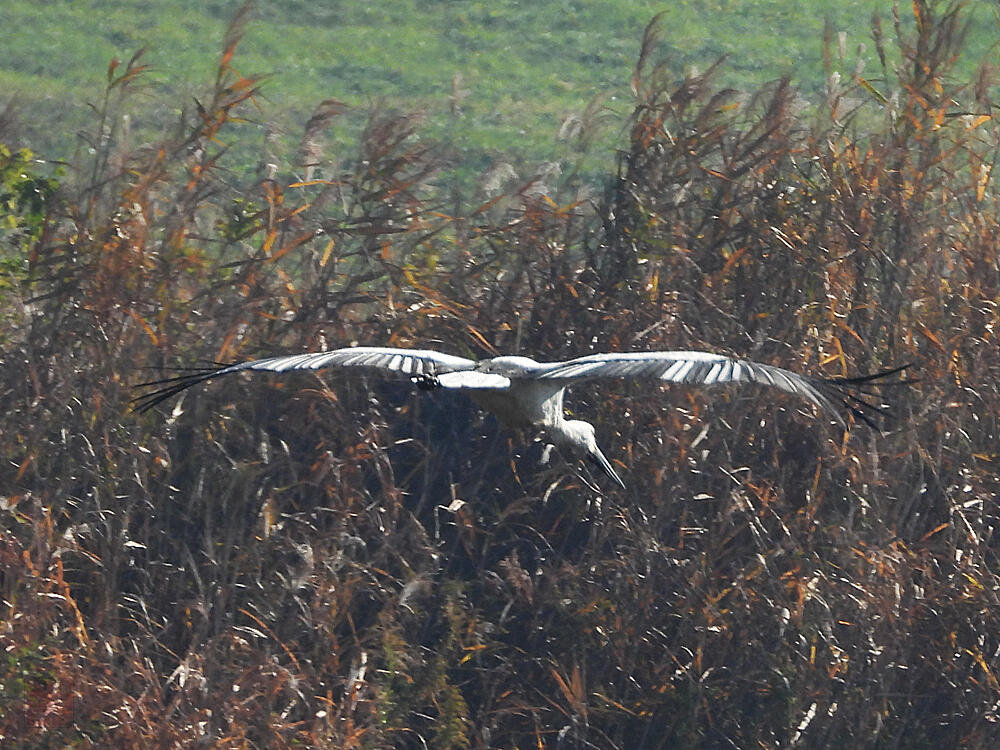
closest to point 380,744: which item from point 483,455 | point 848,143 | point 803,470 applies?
point 483,455

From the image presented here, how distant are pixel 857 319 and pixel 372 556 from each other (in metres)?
2.03

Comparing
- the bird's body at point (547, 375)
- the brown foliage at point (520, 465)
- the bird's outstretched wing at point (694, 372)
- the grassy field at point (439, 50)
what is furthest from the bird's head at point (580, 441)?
the grassy field at point (439, 50)

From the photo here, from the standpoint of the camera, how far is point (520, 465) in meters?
6.06

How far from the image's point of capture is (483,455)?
20.0ft

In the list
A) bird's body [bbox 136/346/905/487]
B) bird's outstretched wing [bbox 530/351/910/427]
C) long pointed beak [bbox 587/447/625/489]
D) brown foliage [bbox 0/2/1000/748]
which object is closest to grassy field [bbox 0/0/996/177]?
brown foliage [bbox 0/2/1000/748]

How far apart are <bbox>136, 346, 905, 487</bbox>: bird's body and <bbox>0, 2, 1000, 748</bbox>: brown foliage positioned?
497 millimetres

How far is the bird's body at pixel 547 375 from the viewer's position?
457 centimetres

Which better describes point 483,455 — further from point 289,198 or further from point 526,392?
point 289,198

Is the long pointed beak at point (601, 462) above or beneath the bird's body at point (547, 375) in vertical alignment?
beneath

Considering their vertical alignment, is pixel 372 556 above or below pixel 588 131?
below

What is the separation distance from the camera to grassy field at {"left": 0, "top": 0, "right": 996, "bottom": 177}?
1520cm

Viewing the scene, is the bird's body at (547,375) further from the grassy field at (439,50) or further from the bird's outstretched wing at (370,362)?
the grassy field at (439,50)

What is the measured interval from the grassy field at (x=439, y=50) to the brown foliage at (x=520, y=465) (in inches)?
297

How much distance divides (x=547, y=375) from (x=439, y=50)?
13.0m
